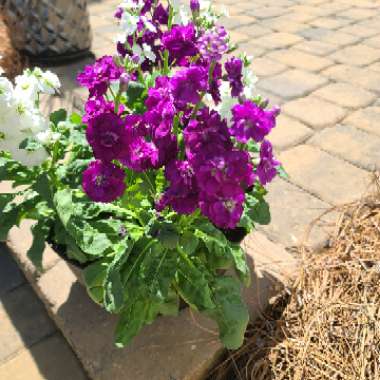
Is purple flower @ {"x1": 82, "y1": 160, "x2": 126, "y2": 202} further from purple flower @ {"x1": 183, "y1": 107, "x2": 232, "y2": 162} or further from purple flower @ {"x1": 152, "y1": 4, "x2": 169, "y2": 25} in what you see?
purple flower @ {"x1": 152, "y1": 4, "x2": 169, "y2": 25}

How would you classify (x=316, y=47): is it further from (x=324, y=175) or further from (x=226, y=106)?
(x=226, y=106)

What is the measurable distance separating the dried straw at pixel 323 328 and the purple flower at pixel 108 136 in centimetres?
91

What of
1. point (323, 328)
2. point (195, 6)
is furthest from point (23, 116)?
point (323, 328)

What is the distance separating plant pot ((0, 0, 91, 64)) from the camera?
11.1 feet

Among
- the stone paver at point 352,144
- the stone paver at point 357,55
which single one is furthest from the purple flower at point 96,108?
the stone paver at point 357,55

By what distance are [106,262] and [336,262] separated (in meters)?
0.98

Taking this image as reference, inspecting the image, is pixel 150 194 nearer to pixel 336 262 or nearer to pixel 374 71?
pixel 336 262

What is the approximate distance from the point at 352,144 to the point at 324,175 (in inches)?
14.1

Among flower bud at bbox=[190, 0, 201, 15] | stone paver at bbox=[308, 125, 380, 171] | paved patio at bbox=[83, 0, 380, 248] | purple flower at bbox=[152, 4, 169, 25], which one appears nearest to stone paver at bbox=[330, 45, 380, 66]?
paved patio at bbox=[83, 0, 380, 248]

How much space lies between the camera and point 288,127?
286 cm

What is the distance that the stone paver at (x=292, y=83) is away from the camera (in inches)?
126

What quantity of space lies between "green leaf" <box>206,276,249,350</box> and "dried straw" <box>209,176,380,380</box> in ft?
0.81

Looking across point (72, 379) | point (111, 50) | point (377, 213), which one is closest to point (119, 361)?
point (72, 379)

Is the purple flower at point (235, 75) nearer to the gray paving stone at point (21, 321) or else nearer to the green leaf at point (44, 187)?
the green leaf at point (44, 187)
